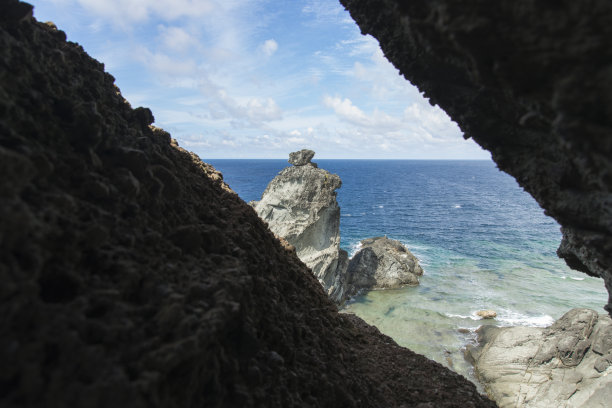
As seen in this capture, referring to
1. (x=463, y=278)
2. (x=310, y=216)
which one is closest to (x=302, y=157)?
(x=310, y=216)

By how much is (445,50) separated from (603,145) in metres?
2.67

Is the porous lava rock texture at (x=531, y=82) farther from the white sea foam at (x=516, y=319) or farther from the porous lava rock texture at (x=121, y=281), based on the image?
the white sea foam at (x=516, y=319)

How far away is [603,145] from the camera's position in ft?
15.0

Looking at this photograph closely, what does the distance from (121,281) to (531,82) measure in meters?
6.38

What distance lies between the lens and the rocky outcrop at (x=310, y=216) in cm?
3391

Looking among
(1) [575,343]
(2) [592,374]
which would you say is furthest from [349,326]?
(1) [575,343]

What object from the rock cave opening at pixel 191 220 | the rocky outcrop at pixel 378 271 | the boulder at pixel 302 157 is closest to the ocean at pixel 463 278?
the rocky outcrop at pixel 378 271

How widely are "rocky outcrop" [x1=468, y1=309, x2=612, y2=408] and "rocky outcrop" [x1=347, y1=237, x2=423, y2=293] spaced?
14.7 meters

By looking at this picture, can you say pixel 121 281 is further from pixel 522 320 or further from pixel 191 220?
pixel 522 320

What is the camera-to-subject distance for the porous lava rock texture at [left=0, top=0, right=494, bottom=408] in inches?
138

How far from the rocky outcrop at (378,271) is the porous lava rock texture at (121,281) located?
98.1ft

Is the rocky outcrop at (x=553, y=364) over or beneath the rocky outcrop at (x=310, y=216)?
beneath

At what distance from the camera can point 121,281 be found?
461 cm

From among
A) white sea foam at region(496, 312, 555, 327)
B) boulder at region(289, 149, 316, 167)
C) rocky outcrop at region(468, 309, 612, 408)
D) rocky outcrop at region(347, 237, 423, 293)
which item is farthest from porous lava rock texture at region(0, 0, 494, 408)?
rocky outcrop at region(347, 237, 423, 293)
